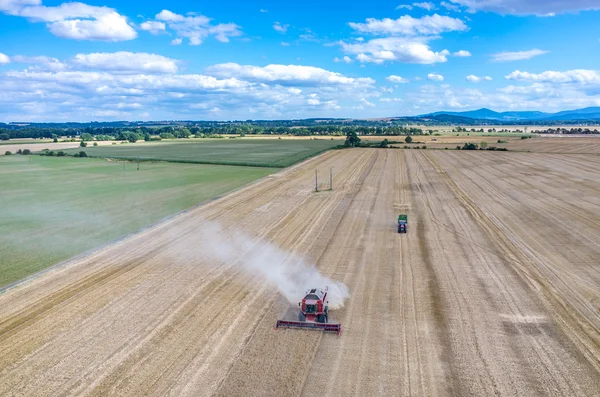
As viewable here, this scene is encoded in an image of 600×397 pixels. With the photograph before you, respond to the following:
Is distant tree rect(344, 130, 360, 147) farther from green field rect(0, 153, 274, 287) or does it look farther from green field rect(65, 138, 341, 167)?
green field rect(0, 153, 274, 287)

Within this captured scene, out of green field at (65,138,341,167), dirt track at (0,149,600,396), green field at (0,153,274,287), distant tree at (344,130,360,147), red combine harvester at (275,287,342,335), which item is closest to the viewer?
dirt track at (0,149,600,396)

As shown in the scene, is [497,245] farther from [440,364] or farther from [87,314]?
[87,314]

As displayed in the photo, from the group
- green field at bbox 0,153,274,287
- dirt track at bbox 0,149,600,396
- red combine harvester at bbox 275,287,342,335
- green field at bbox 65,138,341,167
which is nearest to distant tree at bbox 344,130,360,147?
green field at bbox 65,138,341,167

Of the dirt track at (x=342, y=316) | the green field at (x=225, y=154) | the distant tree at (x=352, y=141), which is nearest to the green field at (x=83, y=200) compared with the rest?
the dirt track at (x=342, y=316)

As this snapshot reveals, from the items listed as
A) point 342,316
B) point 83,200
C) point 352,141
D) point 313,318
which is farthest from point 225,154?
point 313,318

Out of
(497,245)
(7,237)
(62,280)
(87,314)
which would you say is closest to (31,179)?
(7,237)

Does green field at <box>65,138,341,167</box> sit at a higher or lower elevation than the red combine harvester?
higher

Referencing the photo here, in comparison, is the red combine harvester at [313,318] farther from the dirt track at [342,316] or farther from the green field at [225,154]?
the green field at [225,154]
